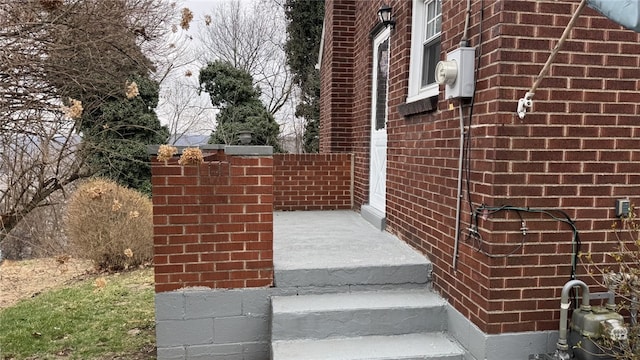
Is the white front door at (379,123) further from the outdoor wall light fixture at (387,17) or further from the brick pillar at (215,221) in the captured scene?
the brick pillar at (215,221)

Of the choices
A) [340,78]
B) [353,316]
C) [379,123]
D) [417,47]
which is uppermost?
[340,78]

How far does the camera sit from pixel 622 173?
9.71ft

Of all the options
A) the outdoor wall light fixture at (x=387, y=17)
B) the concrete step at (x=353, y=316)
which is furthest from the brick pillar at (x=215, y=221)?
the outdoor wall light fixture at (x=387, y=17)

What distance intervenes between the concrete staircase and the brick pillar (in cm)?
32

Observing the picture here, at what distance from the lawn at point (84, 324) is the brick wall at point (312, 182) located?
2.45m

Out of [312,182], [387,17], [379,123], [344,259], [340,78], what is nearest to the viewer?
[344,259]

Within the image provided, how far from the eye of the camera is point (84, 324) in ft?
15.3

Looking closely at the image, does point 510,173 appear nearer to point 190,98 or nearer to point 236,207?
point 236,207

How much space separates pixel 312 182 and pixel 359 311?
4.09 meters

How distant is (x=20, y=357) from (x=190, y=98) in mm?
15704

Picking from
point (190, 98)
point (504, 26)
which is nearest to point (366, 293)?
point (504, 26)

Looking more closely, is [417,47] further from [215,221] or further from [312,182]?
[312,182]

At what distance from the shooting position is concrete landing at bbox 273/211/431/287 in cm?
373

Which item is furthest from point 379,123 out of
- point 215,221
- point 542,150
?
point 542,150
